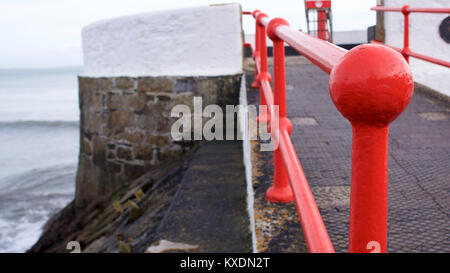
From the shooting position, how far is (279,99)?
1884 mm

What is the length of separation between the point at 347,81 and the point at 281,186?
1377mm

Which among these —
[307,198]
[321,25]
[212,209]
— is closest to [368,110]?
[307,198]

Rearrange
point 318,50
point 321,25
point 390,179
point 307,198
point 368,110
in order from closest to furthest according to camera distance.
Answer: point 368,110, point 318,50, point 307,198, point 390,179, point 321,25

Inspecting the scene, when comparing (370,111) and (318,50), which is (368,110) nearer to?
(370,111)

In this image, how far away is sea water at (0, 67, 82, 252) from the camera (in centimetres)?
856

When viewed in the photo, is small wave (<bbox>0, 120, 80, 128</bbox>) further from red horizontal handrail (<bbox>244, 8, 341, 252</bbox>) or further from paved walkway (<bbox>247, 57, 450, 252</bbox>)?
red horizontal handrail (<bbox>244, 8, 341, 252</bbox>)

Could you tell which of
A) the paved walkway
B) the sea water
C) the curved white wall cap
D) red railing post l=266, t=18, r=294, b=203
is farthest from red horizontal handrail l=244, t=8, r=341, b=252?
the sea water

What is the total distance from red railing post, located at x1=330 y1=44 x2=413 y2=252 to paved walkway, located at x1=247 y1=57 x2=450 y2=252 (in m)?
0.75

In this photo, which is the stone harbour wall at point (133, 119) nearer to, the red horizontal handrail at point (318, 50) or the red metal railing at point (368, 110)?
the red horizontal handrail at point (318, 50)

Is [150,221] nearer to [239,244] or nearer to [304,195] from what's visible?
[239,244]

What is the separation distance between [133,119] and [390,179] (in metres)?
3.80

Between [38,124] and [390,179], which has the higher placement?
[390,179]

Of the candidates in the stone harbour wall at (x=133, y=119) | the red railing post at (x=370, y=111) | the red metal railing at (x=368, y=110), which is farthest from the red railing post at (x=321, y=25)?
the red railing post at (x=370, y=111)

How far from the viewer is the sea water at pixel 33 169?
8562 millimetres
